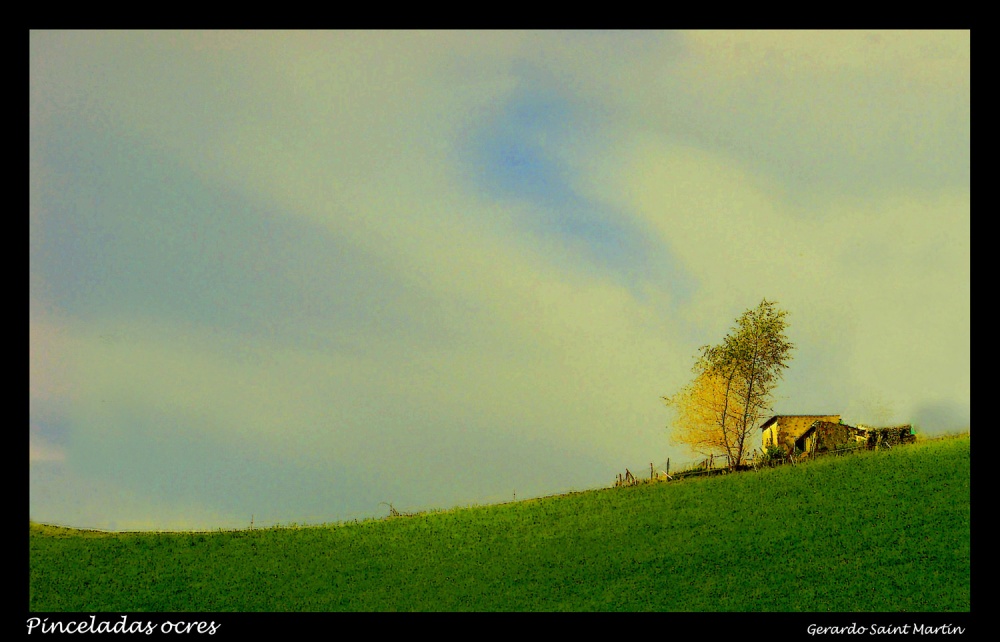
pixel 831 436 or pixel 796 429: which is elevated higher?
pixel 796 429

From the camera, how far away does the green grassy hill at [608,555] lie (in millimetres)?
31703

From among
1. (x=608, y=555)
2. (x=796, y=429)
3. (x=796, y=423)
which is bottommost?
(x=608, y=555)

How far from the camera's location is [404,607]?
32312mm

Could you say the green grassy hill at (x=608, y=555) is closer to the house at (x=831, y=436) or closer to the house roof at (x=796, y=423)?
the house at (x=831, y=436)

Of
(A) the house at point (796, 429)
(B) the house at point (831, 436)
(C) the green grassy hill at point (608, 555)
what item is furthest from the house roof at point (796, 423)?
(C) the green grassy hill at point (608, 555)

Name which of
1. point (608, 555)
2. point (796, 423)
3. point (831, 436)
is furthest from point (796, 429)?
point (608, 555)

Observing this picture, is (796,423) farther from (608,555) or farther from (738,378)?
(608,555)

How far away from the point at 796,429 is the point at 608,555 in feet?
105

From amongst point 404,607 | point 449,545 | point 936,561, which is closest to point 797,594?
point 936,561

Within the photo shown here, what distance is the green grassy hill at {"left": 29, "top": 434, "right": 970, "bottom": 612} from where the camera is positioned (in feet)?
104

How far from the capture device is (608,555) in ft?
125

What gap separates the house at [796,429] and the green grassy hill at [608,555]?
25.3 ft
